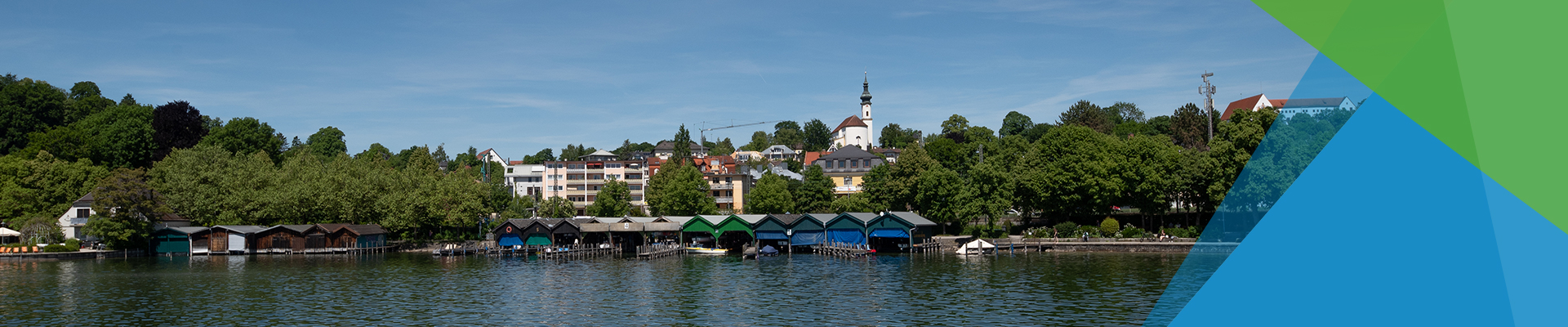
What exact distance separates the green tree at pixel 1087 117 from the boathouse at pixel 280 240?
9540 centimetres

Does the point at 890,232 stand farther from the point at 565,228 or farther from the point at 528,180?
the point at 528,180

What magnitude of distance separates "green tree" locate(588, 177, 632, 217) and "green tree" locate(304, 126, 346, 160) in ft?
257

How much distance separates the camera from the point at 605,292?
1820 inches

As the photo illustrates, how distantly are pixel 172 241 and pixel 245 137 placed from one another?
110 feet

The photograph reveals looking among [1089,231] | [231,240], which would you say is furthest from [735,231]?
[231,240]

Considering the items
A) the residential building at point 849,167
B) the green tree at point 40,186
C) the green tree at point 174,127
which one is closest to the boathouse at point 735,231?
the residential building at point 849,167

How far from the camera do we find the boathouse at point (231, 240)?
83.9 m

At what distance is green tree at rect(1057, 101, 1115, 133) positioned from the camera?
13900 centimetres

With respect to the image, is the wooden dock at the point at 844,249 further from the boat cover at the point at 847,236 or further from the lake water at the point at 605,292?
the lake water at the point at 605,292

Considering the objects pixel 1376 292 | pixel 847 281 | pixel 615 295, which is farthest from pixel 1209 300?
pixel 615 295

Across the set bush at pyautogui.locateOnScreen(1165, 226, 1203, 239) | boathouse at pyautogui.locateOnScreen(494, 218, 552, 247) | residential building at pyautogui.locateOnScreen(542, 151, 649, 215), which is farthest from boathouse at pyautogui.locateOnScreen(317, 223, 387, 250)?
bush at pyautogui.locateOnScreen(1165, 226, 1203, 239)

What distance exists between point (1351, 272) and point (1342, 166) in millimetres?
5940

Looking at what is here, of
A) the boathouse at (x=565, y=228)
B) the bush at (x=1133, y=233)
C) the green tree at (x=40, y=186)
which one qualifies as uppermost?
the green tree at (x=40, y=186)

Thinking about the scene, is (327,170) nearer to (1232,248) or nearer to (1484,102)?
(1232,248)
